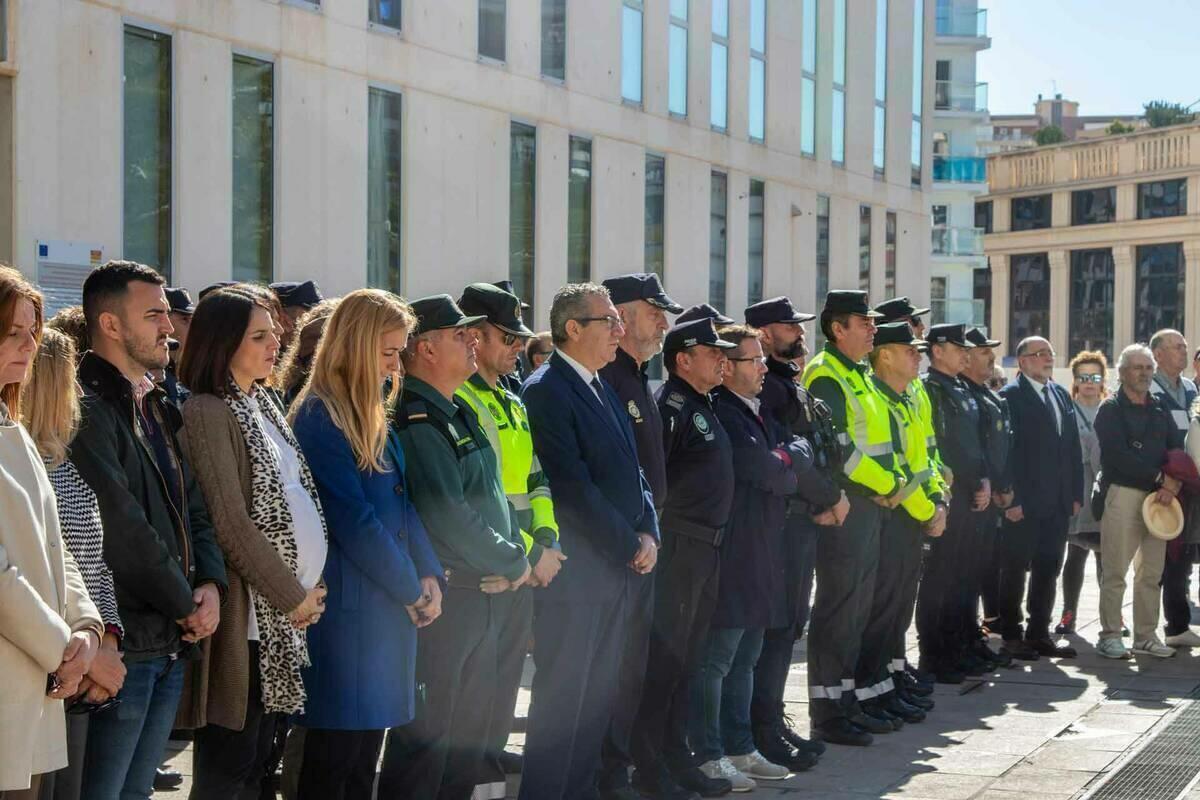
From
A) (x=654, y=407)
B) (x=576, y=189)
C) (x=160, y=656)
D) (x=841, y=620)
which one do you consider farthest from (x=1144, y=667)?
(x=576, y=189)

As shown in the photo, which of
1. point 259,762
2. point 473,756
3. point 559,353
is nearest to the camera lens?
point 259,762

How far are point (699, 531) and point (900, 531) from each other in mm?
2196

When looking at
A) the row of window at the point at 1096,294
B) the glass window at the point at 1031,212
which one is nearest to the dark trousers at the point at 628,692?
the row of window at the point at 1096,294

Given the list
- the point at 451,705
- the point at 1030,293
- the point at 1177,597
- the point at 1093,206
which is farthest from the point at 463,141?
the point at 1030,293

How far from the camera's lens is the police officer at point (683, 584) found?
7594 mm

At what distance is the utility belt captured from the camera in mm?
7672

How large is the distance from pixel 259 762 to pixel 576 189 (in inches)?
806

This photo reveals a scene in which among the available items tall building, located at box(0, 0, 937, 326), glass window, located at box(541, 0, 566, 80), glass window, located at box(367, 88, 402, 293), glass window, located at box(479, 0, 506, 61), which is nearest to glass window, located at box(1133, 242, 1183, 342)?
tall building, located at box(0, 0, 937, 326)

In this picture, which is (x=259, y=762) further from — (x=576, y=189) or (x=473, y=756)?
(x=576, y=189)

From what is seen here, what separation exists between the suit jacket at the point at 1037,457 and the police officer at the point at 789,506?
332 centimetres

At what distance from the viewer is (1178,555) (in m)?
12.0

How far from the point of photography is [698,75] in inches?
1109

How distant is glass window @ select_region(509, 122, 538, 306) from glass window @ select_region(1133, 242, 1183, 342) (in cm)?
4537

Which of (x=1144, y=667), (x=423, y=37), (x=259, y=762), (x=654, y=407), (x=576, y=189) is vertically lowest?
(x=1144, y=667)
